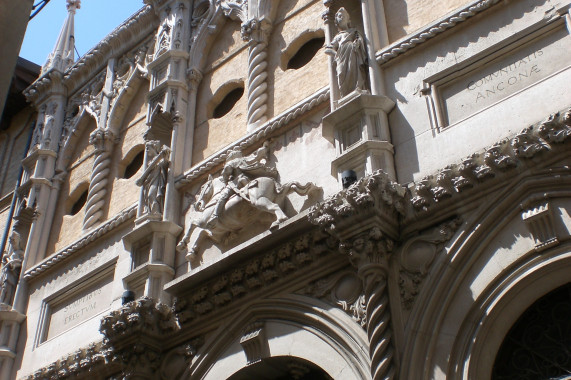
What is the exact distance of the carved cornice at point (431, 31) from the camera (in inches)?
332

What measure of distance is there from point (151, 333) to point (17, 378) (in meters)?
3.32

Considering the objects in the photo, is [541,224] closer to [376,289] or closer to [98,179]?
[376,289]

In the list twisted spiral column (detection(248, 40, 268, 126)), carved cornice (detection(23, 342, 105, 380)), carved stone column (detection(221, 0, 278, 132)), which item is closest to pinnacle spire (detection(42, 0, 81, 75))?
carved stone column (detection(221, 0, 278, 132))

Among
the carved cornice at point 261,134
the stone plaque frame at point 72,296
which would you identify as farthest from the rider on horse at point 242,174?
the stone plaque frame at point 72,296

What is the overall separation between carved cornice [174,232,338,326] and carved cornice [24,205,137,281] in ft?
7.89

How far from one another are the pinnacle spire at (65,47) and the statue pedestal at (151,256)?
20.9ft

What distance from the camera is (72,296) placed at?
11766 millimetres

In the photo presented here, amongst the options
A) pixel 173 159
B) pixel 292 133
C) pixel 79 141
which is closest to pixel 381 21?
pixel 292 133

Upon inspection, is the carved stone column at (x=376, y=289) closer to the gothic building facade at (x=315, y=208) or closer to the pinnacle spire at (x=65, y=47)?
the gothic building facade at (x=315, y=208)

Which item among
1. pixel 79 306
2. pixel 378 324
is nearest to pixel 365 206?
pixel 378 324

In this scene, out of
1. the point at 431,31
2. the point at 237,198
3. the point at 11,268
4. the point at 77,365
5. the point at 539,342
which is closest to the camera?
the point at 539,342

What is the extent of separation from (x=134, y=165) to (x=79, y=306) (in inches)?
101

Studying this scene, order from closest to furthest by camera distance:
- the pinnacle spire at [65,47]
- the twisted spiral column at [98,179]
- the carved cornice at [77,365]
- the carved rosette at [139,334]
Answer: the carved rosette at [139,334] < the carved cornice at [77,365] < the twisted spiral column at [98,179] < the pinnacle spire at [65,47]

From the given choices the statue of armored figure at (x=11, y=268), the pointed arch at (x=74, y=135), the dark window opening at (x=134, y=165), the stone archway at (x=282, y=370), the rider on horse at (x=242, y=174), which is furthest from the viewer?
the pointed arch at (x=74, y=135)
